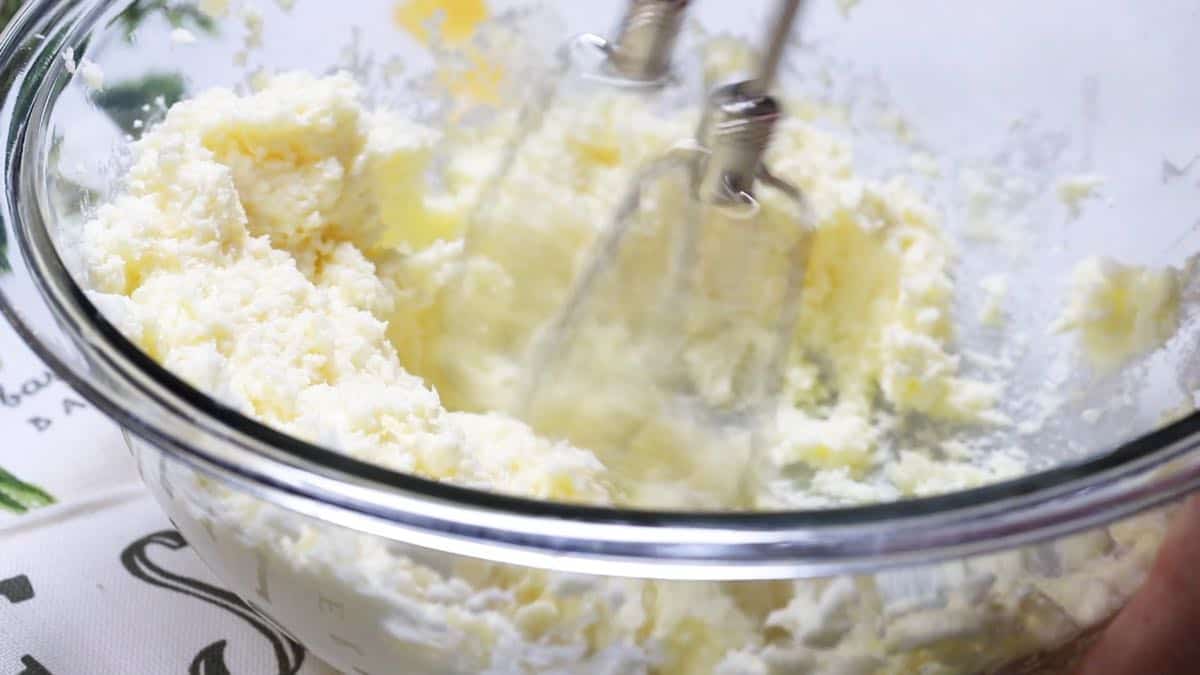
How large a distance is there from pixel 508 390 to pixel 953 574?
389mm

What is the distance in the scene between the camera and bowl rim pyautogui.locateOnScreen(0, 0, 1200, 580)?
0.33 meters

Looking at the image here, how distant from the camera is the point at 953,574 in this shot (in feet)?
1.23

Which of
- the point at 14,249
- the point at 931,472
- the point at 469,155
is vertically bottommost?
the point at 931,472

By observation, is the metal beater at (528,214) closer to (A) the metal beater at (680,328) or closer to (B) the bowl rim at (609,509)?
(A) the metal beater at (680,328)

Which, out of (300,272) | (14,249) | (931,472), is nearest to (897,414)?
(931,472)

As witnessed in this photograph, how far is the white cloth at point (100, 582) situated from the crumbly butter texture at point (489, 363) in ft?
0.41

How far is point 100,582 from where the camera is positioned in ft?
1.79

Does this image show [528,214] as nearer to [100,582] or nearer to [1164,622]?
[100,582]

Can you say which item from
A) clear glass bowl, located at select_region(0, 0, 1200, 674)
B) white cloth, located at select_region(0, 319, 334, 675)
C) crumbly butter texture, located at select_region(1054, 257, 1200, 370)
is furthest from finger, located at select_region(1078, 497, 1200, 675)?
white cloth, located at select_region(0, 319, 334, 675)

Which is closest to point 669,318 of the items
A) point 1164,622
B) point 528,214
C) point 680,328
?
point 680,328

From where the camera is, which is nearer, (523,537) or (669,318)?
(523,537)

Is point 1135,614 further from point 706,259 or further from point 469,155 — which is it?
point 469,155

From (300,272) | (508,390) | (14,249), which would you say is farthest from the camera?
(508,390)

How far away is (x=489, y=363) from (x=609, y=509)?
0.40 m
